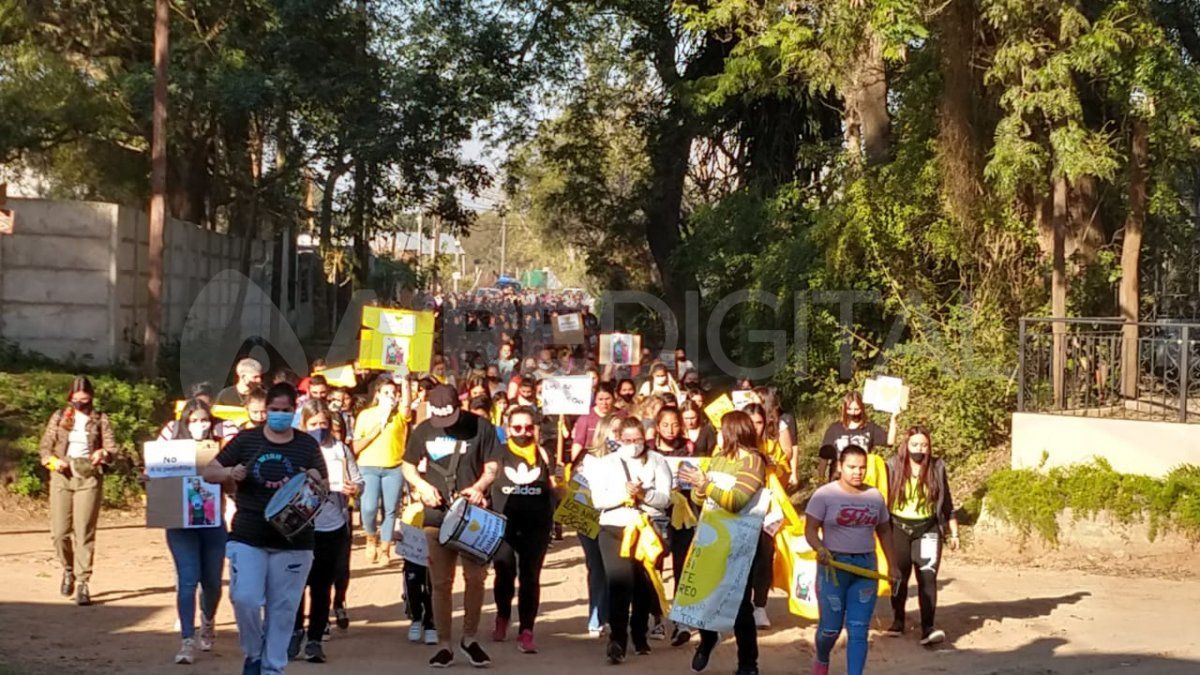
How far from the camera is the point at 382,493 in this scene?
14008 millimetres

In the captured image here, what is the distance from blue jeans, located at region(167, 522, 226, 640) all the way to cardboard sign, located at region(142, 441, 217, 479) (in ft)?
1.29

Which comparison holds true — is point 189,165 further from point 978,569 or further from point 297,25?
point 978,569

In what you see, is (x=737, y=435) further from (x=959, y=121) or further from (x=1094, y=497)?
(x=959, y=121)

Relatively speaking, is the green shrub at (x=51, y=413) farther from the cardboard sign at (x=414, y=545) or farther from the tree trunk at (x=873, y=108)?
the tree trunk at (x=873, y=108)

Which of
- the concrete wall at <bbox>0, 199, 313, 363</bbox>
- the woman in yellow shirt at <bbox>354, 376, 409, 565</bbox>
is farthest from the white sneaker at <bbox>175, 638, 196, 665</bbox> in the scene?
the concrete wall at <bbox>0, 199, 313, 363</bbox>

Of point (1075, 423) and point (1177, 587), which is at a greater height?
point (1075, 423)

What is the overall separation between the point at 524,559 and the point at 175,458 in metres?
2.38

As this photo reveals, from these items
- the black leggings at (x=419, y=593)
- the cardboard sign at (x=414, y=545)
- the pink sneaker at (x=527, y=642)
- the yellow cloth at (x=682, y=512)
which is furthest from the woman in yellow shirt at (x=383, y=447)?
the yellow cloth at (x=682, y=512)

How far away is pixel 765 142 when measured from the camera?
92.9ft

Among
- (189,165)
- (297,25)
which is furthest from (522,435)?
(189,165)

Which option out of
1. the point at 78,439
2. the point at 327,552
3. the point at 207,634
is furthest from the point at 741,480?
the point at 78,439

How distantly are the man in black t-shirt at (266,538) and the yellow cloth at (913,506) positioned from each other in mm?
4630

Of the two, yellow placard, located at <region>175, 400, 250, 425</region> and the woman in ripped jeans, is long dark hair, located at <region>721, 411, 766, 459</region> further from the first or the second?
yellow placard, located at <region>175, 400, 250, 425</region>

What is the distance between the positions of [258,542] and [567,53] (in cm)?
2348
